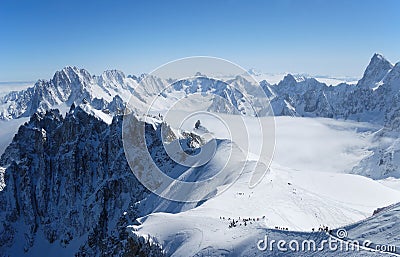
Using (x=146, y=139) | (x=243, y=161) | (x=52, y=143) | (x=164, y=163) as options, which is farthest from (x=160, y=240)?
(x=52, y=143)

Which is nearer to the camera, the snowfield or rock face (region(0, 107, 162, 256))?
the snowfield

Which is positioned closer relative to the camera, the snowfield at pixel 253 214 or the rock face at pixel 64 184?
the snowfield at pixel 253 214

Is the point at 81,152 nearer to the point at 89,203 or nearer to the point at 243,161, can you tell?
the point at 89,203

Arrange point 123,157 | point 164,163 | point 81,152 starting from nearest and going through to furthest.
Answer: point 164,163
point 123,157
point 81,152

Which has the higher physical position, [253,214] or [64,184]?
[253,214]

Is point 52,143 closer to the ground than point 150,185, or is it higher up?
higher up

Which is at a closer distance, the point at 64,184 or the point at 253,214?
the point at 253,214

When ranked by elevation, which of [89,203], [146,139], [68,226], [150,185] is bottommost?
[68,226]

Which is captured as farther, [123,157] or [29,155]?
[29,155]
